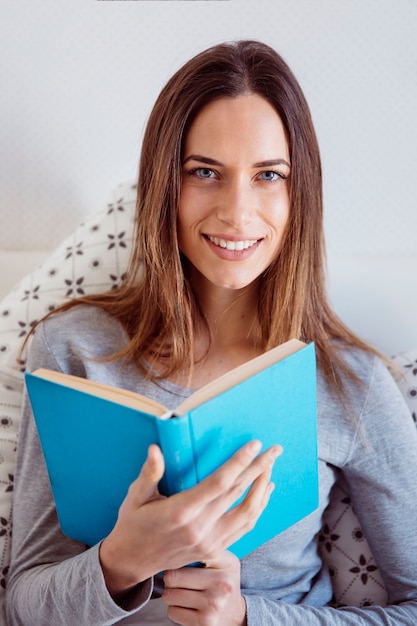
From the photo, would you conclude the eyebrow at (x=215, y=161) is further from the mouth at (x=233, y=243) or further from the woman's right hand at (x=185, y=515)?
the woman's right hand at (x=185, y=515)

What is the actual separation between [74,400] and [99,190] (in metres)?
0.82

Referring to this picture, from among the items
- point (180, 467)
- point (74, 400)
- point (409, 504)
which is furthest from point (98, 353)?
point (409, 504)

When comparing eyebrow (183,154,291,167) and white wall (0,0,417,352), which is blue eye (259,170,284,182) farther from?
white wall (0,0,417,352)

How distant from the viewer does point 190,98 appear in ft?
3.46

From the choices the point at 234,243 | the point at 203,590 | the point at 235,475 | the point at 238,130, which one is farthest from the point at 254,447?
the point at 238,130

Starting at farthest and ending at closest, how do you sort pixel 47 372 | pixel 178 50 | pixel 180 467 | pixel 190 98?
pixel 178 50
pixel 190 98
pixel 47 372
pixel 180 467

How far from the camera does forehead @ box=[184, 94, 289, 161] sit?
3.37 feet

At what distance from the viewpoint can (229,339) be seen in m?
1.22

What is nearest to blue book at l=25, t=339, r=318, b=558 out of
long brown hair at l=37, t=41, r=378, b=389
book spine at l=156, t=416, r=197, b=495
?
book spine at l=156, t=416, r=197, b=495

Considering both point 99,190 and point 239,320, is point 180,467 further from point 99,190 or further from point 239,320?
point 99,190

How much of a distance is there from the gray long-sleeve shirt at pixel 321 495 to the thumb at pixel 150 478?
290 millimetres

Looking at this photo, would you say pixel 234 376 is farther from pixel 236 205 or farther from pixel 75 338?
pixel 75 338

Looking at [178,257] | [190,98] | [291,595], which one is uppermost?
[190,98]

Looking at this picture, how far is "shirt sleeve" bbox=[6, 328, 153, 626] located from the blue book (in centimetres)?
6
